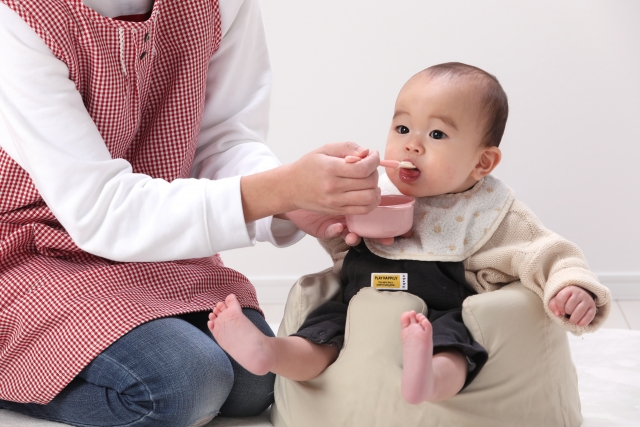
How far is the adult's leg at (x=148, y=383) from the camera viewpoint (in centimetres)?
114

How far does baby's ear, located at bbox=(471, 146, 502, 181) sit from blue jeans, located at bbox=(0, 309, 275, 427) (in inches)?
19.5

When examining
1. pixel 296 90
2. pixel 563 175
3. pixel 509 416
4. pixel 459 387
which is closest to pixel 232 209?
pixel 459 387

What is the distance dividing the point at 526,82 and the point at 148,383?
1608 mm

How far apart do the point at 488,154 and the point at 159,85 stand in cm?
55

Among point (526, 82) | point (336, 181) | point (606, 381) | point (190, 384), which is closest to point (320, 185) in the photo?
point (336, 181)

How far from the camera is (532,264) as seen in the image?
1199mm

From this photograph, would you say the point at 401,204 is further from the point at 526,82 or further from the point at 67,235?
the point at 526,82

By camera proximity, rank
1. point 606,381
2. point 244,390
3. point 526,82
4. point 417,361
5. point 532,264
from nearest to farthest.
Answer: point 417,361
point 532,264
point 244,390
point 606,381
point 526,82

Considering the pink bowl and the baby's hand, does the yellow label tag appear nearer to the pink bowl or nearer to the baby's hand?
the pink bowl

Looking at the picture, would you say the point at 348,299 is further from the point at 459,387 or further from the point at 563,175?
the point at 563,175

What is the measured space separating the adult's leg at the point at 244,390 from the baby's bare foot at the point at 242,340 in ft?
0.79

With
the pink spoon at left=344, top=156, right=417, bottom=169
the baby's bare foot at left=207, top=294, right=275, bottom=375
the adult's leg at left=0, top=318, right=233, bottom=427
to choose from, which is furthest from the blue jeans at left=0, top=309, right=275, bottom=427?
the pink spoon at left=344, top=156, right=417, bottom=169

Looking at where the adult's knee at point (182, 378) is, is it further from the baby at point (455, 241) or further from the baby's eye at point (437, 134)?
the baby's eye at point (437, 134)

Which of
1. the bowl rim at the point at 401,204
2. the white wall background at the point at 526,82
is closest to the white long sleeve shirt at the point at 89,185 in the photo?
the bowl rim at the point at 401,204
